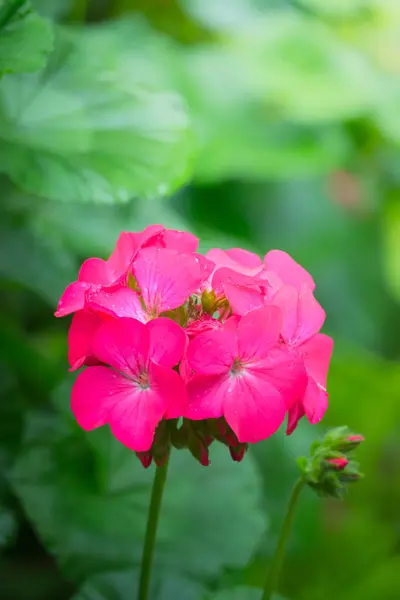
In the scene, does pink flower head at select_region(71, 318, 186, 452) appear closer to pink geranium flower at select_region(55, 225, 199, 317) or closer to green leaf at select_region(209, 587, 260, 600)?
pink geranium flower at select_region(55, 225, 199, 317)

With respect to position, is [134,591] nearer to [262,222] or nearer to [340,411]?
[340,411]

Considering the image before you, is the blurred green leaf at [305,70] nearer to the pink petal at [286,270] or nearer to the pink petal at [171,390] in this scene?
the pink petal at [286,270]

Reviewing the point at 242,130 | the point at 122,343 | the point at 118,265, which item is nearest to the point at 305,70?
the point at 242,130

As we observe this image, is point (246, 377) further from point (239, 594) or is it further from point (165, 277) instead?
point (239, 594)

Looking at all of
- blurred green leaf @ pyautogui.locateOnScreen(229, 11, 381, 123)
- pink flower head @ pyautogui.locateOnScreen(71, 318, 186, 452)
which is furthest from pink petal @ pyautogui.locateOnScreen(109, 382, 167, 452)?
blurred green leaf @ pyautogui.locateOnScreen(229, 11, 381, 123)

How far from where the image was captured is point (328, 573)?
40.6 inches

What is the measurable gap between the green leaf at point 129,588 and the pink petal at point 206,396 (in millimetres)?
320

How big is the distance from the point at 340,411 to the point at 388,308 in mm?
520

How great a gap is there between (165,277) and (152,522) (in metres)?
0.19

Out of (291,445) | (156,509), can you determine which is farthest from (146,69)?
(156,509)

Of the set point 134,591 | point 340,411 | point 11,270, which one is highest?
point 11,270

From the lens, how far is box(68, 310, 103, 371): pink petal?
1.64 feet

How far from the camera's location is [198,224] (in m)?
1.42

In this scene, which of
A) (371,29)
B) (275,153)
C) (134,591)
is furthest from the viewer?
(371,29)
